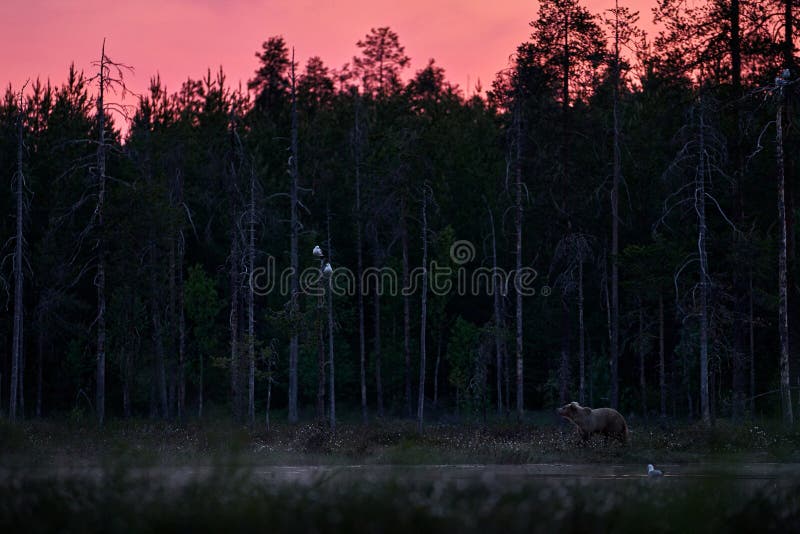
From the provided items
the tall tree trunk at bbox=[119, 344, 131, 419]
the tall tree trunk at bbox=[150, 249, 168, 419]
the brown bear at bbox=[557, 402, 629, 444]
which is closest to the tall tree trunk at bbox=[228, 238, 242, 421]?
the tall tree trunk at bbox=[150, 249, 168, 419]

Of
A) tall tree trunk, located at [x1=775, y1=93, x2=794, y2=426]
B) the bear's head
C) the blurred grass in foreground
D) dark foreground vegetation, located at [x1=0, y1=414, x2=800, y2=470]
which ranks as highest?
tall tree trunk, located at [x1=775, y1=93, x2=794, y2=426]

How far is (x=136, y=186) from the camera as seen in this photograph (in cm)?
3984

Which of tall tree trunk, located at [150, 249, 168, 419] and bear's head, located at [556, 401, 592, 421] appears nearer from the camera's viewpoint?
bear's head, located at [556, 401, 592, 421]

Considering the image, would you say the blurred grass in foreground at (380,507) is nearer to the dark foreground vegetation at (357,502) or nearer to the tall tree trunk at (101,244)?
the dark foreground vegetation at (357,502)

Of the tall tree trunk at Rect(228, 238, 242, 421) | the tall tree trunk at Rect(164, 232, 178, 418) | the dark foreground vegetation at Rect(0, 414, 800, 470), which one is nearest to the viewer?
the dark foreground vegetation at Rect(0, 414, 800, 470)

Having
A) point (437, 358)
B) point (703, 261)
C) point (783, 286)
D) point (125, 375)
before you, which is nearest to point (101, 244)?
point (125, 375)

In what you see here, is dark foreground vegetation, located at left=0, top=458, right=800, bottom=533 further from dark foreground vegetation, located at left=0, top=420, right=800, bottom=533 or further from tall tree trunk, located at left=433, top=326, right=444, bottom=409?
tall tree trunk, located at left=433, top=326, right=444, bottom=409

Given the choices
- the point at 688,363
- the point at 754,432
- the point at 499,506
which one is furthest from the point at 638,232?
the point at 499,506

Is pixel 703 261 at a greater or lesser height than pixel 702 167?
lesser

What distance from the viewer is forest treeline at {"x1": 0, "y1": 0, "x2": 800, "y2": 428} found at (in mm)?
33375

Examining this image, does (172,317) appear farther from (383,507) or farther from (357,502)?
(383,507)

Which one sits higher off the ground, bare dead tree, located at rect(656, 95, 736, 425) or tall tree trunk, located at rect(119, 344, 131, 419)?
bare dead tree, located at rect(656, 95, 736, 425)

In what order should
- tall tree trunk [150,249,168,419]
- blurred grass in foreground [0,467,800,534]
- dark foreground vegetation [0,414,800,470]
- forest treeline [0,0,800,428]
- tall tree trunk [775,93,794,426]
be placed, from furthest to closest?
tall tree trunk [150,249,168,419] < forest treeline [0,0,800,428] < tall tree trunk [775,93,794,426] < dark foreground vegetation [0,414,800,470] < blurred grass in foreground [0,467,800,534]

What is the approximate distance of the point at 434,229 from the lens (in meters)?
55.4
